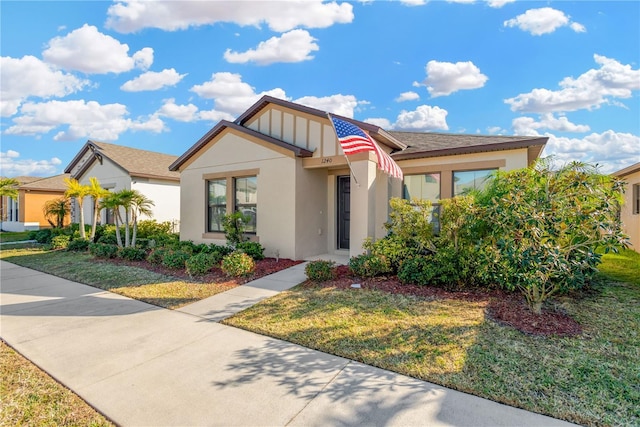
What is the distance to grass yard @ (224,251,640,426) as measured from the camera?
3016 millimetres

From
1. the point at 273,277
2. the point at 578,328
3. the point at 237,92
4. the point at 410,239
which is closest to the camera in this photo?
the point at 578,328

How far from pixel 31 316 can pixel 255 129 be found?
7702mm

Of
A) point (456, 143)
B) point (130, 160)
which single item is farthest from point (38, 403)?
point (130, 160)

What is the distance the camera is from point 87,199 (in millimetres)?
18703

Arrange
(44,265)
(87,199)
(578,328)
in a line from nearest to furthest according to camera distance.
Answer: (578,328), (44,265), (87,199)

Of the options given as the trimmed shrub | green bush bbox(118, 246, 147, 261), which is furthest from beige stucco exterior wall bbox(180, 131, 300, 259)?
the trimmed shrub

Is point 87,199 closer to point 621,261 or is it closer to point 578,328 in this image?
point 578,328

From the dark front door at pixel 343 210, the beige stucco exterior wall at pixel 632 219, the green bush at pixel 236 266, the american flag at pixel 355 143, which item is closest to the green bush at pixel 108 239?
the green bush at pixel 236 266

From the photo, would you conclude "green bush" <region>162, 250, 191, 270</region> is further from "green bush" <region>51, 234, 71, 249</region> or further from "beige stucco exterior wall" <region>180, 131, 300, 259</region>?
"green bush" <region>51, 234, 71, 249</region>

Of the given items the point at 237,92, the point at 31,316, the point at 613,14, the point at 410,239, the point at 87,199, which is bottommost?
the point at 31,316

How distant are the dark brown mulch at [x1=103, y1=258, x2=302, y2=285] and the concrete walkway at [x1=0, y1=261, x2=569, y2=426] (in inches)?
84.1

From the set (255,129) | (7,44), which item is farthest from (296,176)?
(7,44)

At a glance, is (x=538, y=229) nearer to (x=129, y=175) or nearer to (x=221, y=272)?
(x=221, y=272)

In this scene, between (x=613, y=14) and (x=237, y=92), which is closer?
(x=613, y=14)
